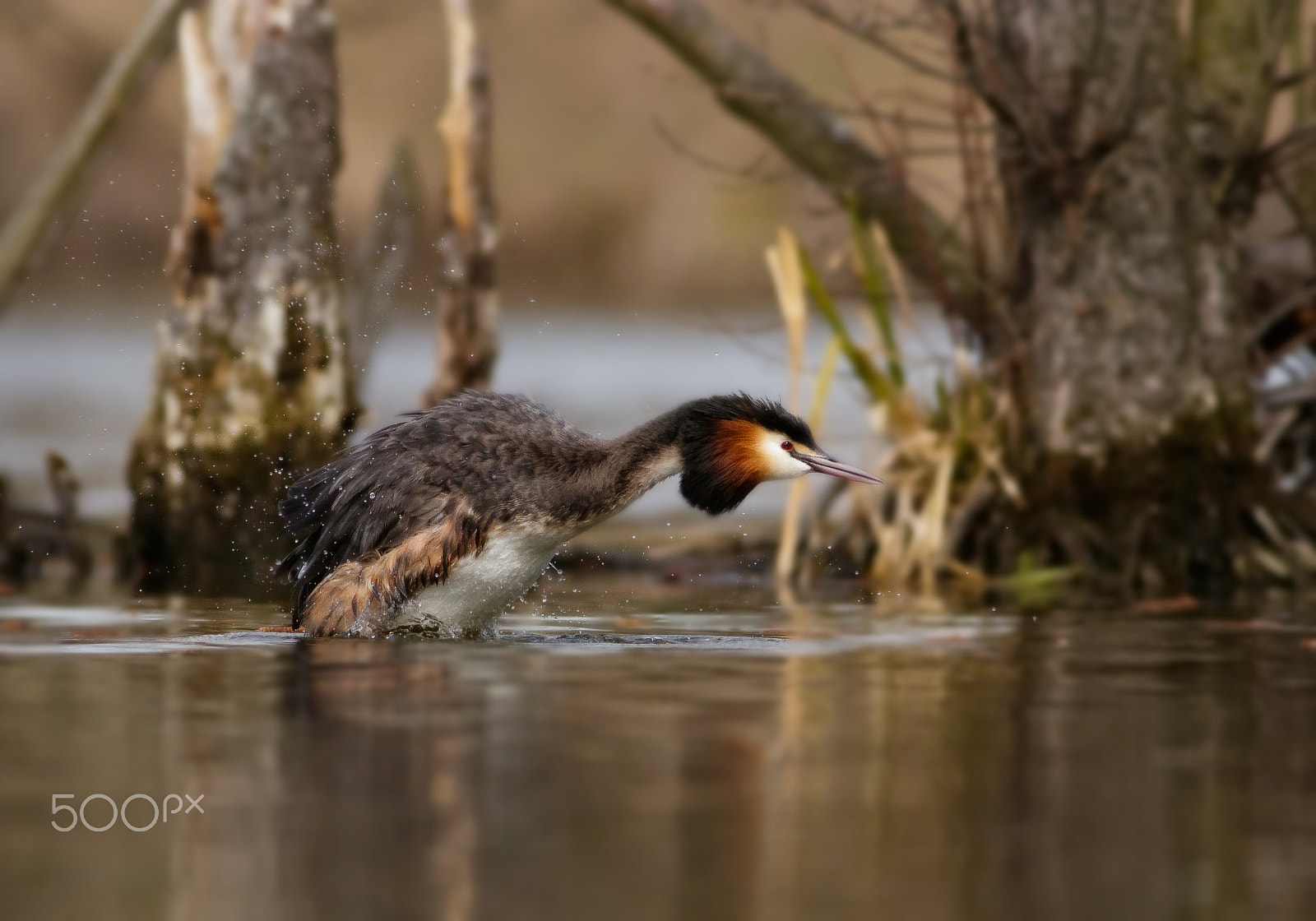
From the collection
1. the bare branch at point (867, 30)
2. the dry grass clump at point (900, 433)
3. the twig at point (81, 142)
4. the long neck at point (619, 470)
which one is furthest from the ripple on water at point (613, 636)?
the twig at point (81, 142)

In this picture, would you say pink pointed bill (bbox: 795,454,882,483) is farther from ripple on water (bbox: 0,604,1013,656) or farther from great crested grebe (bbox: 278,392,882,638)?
ripple on water (bbox: 0,604,1013,656)

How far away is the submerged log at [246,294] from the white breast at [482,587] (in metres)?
2.91

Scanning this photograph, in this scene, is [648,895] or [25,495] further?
[25,495]

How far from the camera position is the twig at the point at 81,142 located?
37.2 feet

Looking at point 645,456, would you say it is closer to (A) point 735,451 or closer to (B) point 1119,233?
(A) point 735,451

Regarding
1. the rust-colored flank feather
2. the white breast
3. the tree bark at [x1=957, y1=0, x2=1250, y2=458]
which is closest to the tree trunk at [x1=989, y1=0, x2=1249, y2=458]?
the tree bark at [x1=957, y1=0, x2=1250, y2=458]

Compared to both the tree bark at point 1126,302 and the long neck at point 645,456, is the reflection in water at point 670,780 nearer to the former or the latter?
the long neck at point 645,456

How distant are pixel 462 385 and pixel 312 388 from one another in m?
0.95

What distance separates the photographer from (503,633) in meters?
7.88

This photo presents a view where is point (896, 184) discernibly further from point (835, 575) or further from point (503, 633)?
point (503, 633)

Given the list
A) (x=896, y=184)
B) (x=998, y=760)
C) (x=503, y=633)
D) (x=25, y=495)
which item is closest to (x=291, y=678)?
(x=503, y=633)

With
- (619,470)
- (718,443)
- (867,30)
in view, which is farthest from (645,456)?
(867,30)

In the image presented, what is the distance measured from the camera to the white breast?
7.47 metres

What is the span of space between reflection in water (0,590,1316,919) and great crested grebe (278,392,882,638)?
0.42 meters
